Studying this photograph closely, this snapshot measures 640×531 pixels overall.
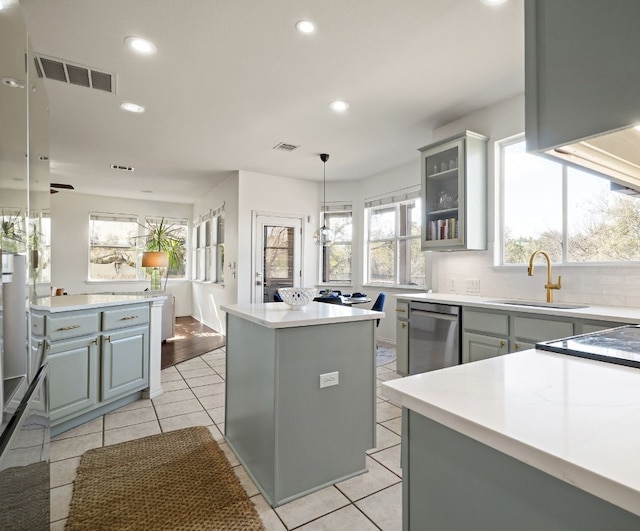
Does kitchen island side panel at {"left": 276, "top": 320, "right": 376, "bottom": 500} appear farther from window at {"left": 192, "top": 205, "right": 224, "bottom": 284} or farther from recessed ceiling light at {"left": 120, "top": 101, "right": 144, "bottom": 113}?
window at {"left": 192, "top": 205, "right": 224, "bottom": 284}

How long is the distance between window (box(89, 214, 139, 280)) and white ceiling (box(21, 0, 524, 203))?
322cm

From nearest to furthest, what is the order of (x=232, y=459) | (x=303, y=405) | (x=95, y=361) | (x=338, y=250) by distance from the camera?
(x=303, y=405)
(x=232, y=459)
(x=95, y=361)
(x=338, y=250)

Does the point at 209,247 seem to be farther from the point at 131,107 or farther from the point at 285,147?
the point at 131,107

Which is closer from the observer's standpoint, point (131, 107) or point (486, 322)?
point (486, 322)

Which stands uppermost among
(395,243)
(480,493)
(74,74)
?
(74,74)

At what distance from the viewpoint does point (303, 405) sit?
78.6 inches

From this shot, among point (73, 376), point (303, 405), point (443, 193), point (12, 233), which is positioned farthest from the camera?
point (443, 193)

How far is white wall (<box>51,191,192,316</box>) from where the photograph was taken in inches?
301

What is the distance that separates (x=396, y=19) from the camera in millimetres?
2320

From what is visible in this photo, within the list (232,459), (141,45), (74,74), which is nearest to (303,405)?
(232,459)

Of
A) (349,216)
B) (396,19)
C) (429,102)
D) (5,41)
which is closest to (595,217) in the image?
(429,102)

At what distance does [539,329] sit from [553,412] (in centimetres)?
210

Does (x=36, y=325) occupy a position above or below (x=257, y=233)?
below

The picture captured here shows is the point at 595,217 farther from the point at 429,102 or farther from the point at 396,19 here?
the point at 396,19
